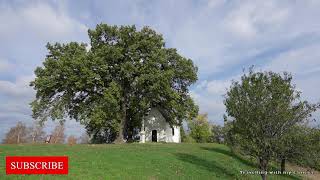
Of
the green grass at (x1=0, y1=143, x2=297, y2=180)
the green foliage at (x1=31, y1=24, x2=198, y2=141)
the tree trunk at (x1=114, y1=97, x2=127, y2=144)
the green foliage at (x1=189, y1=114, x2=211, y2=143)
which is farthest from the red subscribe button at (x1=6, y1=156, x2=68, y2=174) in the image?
the green foliage at (x1=189, y1=114, x2=211, y2=143)

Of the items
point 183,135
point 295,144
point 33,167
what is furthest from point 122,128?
point 33,167

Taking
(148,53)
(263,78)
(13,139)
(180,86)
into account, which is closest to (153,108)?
(180,86)

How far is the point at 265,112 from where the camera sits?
23.5 metres

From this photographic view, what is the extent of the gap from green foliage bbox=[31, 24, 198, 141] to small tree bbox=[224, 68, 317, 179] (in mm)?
26906

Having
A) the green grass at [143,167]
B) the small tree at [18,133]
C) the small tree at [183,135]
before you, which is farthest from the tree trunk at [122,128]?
the small tree at [18,133]

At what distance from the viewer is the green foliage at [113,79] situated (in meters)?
51.2

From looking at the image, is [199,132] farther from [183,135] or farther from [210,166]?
[210,166]

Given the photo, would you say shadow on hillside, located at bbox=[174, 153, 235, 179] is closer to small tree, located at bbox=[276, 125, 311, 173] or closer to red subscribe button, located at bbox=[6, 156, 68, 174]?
small tree, located at bbox=[276, 125, 311, 173]

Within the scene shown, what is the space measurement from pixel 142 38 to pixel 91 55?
8.27m

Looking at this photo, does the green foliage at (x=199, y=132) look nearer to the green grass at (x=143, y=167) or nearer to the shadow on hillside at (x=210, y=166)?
the green grass at (x=143, y=167)

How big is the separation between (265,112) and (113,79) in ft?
112

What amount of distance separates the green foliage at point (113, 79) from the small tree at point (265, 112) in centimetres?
2691

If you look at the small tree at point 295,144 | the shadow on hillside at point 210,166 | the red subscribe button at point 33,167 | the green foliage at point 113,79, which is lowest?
the shadow on hillside at point 210,166

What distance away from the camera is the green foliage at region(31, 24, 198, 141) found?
51219mm
